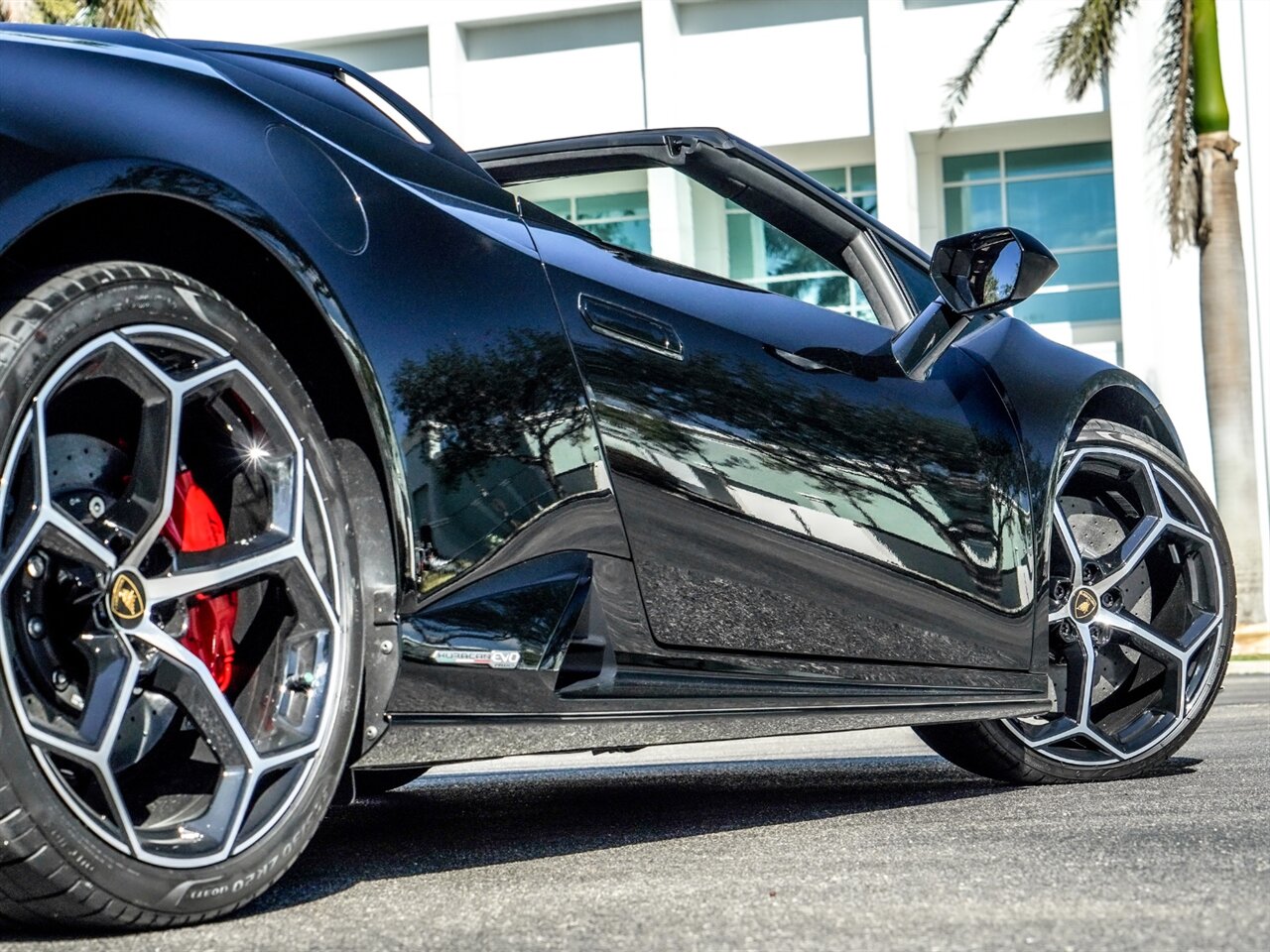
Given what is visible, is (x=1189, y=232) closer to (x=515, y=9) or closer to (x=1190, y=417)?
(x=1190, y=417)

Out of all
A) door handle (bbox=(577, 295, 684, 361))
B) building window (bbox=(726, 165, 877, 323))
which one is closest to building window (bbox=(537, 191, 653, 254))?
building window (bbox=(726, 165, 877, 323))

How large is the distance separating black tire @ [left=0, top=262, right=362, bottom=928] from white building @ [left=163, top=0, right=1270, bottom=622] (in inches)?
780

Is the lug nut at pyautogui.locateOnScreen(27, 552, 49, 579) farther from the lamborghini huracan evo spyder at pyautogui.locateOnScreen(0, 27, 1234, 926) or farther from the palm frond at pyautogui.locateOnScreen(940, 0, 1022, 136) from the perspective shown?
the palm frond at pyautogui.locateOnScreen(940, 0, 1022, 136)

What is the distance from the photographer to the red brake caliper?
2258 mm

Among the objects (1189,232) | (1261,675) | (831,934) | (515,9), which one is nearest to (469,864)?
(831,934)

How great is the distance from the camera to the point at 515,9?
81.1 feet

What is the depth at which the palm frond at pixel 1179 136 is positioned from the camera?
1644 centimetres

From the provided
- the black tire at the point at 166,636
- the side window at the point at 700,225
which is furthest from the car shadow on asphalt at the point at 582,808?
the side window at the point at 700,225

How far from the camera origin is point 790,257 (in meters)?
23.7

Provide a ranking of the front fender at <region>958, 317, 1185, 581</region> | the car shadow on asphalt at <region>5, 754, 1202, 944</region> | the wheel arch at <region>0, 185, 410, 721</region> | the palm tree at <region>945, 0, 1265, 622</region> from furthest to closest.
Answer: the palm tree at <region>945, 0, 1265, 622</region>, the front fender at <region>958, 317, 1185, 581</region>, the car shadow on asphalt at <region>5, 754, 1202, 944</region>, the wheel arch at <region>0, 185, 410, 721</region>

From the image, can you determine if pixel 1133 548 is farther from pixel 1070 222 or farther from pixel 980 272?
pixel 1070 222

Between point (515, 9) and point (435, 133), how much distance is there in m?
22.8

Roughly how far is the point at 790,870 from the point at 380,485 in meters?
0.83

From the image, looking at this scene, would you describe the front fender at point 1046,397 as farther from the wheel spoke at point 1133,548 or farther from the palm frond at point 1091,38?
the palm frond at point 1091,38
